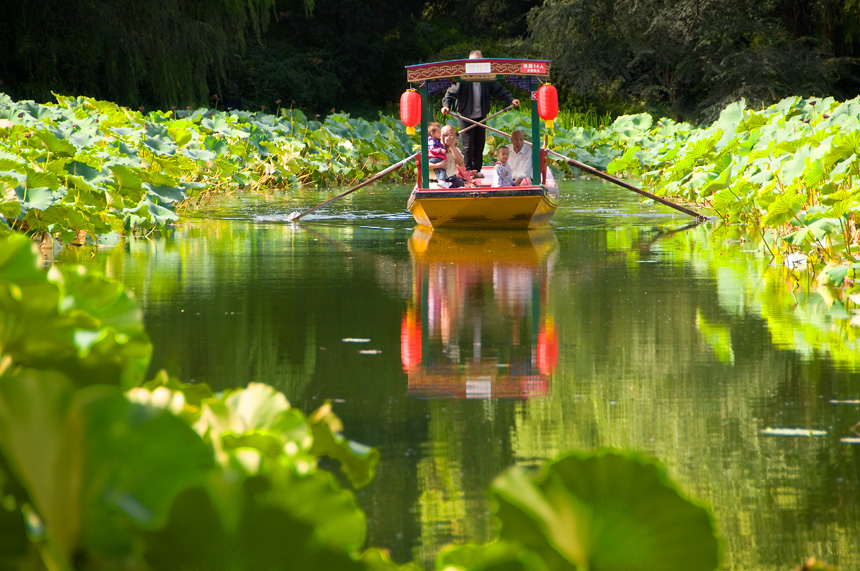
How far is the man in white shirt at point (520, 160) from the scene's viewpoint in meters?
9.50

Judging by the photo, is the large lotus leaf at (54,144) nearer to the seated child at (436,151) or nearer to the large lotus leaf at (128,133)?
the large lotus leaf at (128,133)

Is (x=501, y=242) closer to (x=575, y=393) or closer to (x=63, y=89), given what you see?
(x=575, y=393)

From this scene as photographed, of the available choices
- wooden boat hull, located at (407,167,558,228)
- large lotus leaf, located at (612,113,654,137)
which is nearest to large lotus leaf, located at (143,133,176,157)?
wooden boat hull, located at (407,167,558,228)

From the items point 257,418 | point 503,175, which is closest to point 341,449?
point 257,418

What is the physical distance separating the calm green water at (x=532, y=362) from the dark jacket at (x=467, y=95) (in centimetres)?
324

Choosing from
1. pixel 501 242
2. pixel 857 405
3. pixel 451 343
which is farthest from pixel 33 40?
pixel 857 405

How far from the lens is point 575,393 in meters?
3.35

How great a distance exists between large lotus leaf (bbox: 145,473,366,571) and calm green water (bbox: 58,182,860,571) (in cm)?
144

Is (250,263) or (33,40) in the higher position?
(33,40)

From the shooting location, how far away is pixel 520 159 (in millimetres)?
9539

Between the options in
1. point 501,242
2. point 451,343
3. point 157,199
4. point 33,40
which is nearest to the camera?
point 451,343

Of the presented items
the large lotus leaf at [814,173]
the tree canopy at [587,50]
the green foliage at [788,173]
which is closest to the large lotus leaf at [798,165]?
the green foliage at [788,173]

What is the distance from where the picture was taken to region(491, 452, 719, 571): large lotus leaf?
2.19 ft

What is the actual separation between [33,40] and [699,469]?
14282mm
